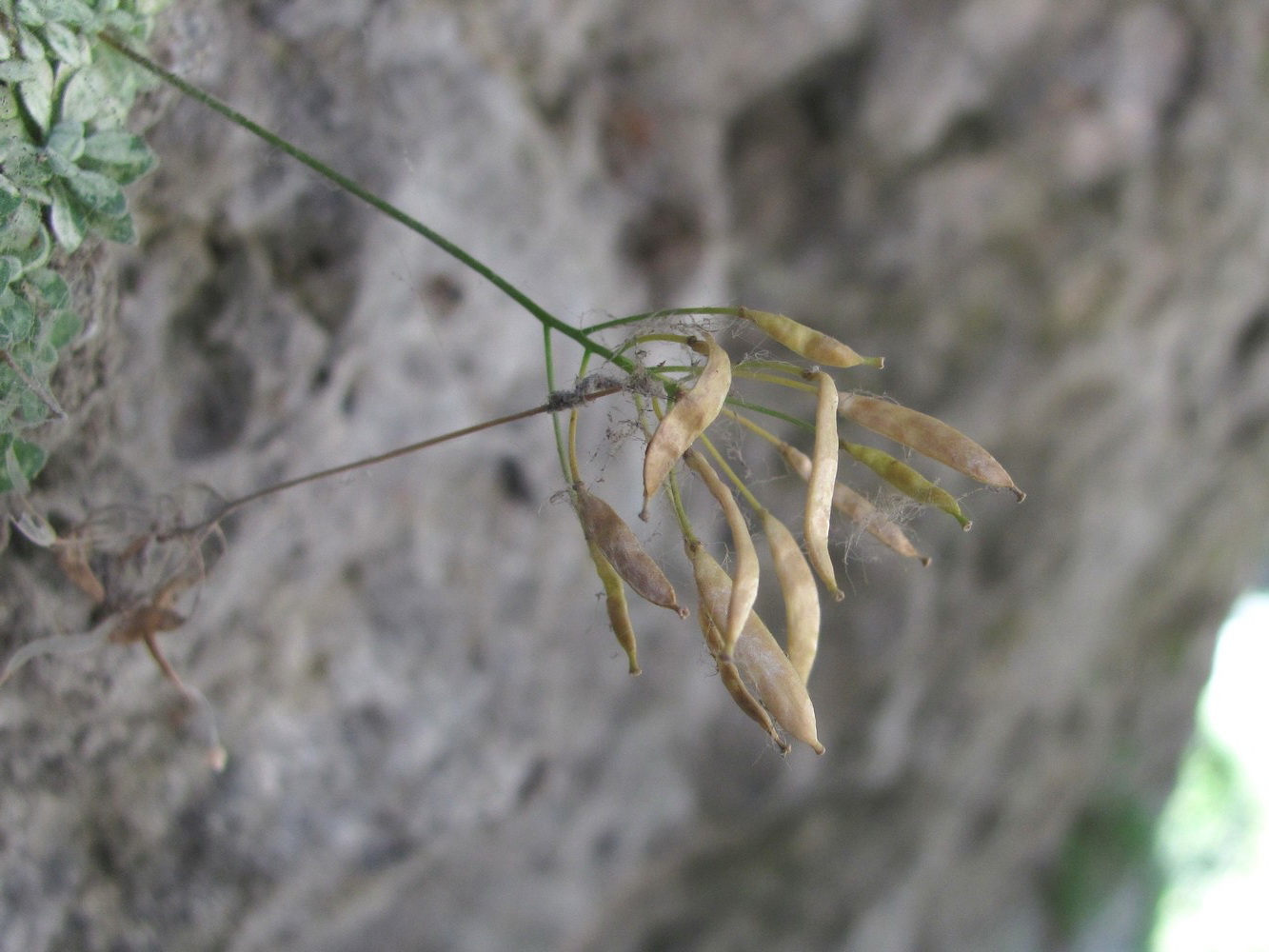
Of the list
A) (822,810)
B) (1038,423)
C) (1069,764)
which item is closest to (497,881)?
(822,810)

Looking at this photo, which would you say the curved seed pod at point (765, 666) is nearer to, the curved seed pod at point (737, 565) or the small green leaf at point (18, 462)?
the curved seed pod at point (737, 565)

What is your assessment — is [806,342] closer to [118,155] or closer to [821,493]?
[821,493]

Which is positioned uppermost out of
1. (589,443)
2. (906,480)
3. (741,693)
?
(589,443)

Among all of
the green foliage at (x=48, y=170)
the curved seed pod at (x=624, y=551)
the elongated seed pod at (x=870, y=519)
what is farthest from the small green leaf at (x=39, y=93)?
the elongated seed pod at (x=870, y=519)

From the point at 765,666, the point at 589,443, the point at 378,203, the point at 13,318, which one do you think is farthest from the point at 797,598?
the point at 589,443

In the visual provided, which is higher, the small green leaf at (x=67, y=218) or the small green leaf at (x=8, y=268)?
the small green leaf at (x=67, y=218)

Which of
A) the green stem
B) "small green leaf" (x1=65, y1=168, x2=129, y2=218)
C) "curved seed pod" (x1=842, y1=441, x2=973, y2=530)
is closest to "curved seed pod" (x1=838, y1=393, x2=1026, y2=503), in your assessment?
"curved seed pod" (x1=842, y1=441, x2=973, y2=530)
